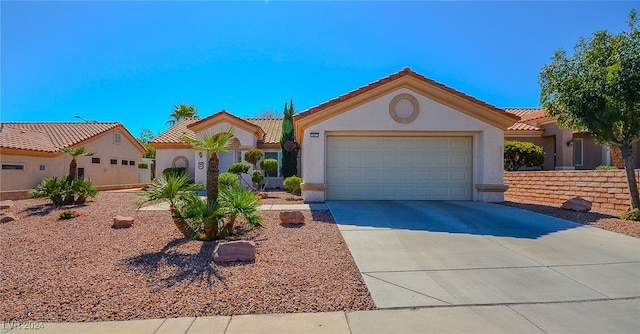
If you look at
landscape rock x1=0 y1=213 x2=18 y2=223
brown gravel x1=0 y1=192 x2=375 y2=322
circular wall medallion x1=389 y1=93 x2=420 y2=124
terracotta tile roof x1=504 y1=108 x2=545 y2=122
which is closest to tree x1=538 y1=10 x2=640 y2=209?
circular wall medallion x1=389 y1=93 x2=420 y2=124

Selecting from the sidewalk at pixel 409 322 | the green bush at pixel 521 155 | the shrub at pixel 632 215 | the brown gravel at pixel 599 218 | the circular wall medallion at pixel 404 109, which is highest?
the circular wall medallion at pixel 404 109

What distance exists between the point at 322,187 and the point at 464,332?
8295mm

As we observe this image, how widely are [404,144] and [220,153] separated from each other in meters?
12.2

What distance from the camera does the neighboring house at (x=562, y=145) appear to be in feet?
63.9

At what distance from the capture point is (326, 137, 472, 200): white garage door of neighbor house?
12094mm

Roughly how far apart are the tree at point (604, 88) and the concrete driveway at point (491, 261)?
3010mm

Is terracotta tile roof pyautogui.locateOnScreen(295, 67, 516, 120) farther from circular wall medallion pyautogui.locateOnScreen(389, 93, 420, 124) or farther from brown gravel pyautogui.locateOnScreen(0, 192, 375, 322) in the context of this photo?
brown gravel pyautogui.locateOnScreen(0, 192, 375, 322)

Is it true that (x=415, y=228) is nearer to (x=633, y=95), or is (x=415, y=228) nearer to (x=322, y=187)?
(x=322, y=187)

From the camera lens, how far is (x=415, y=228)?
7844mm

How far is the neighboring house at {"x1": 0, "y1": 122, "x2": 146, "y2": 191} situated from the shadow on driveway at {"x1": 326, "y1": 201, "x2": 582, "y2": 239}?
17.3m

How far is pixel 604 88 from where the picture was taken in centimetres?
895

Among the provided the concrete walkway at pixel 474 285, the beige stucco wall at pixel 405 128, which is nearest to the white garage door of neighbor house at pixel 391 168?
the beige stucco wall at pixel 405 128

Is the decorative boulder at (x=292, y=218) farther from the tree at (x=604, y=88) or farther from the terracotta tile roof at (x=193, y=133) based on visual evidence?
the terracotta tile roof at (x=193, y=133)

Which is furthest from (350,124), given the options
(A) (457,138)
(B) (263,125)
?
(B) (263,125)
